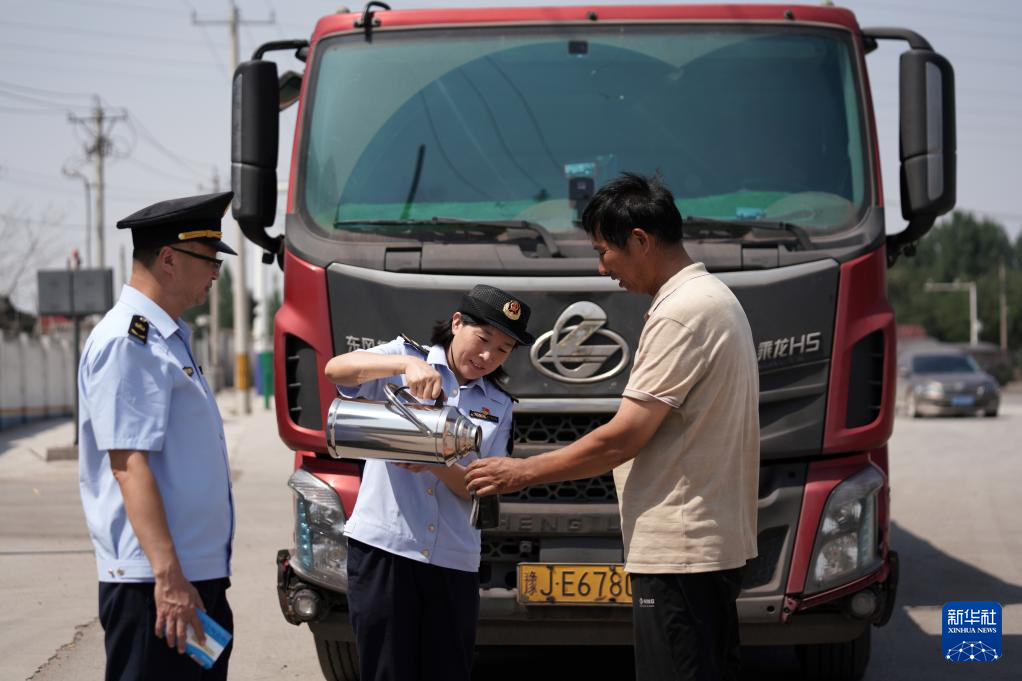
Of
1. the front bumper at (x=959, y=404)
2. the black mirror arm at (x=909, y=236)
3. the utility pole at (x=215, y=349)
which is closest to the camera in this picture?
the black mirror arm at (x=909, y=236)

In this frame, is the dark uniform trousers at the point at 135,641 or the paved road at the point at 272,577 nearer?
the dark uniform trousers at the point at 135,641

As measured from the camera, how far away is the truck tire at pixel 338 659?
19.0 feet

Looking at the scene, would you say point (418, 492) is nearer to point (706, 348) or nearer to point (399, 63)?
point (706, 348)

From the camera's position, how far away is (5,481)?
16531mm

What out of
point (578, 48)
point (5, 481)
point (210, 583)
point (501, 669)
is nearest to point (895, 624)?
point (501, 669)

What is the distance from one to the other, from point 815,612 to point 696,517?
82.1 inches

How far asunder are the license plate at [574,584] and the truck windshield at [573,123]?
1487 millimetres

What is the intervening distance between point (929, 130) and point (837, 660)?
2.39m

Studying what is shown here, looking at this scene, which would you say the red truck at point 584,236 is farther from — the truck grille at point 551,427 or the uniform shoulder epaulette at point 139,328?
the uniform shoulder epaulette at point 139,328

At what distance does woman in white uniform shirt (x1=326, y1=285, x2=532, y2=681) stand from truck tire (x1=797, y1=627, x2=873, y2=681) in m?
2.59

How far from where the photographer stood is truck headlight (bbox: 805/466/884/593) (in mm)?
5148

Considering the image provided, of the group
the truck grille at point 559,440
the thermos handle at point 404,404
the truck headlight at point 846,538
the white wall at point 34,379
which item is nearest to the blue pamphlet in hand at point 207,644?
the thermos handle at point 404,404

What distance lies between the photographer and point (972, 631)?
7262 millimetres

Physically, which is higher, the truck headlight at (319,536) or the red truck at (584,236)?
the red truck at (584,236)
